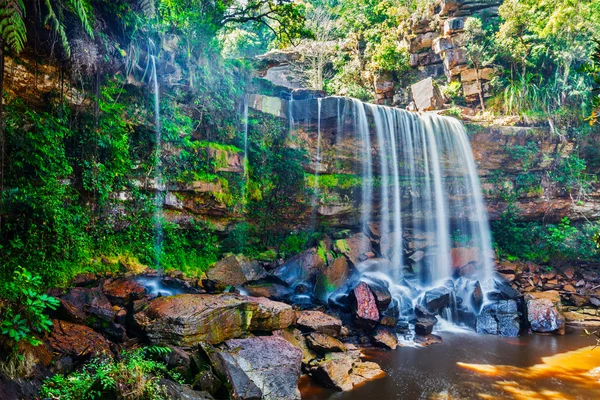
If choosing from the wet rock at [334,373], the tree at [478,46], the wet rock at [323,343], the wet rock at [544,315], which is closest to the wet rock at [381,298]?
the wet rock at [323,343]

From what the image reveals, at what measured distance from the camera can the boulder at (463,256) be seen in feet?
42.7

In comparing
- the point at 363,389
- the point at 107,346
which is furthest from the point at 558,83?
the point at 107,346

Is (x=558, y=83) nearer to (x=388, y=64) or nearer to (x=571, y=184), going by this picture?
(x=571, y=184)

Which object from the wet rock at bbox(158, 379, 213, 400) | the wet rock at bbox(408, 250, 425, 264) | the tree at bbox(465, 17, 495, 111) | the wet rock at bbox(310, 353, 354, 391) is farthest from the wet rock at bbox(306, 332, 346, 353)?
the tree at bbox(465, 17, 495, 111)

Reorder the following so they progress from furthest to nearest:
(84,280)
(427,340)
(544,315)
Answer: (544,315)
(427,340)
(84,280)

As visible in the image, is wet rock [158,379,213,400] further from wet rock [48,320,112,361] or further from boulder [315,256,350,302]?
boulder [315,256,350,302]

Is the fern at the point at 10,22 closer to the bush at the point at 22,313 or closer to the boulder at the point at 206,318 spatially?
the bush at the point at 22,313

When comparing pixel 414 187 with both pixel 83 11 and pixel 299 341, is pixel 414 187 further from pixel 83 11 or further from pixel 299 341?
pixel 83 11

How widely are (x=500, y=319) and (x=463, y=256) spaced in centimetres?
355

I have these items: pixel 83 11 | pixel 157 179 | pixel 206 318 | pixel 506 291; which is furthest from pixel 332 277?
pixel 83 11

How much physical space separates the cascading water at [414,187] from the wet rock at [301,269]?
2092 millimetres

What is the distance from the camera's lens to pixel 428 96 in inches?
A: 637

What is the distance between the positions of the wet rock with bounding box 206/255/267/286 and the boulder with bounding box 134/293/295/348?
227cm

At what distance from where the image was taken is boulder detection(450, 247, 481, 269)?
13016 millimetres
